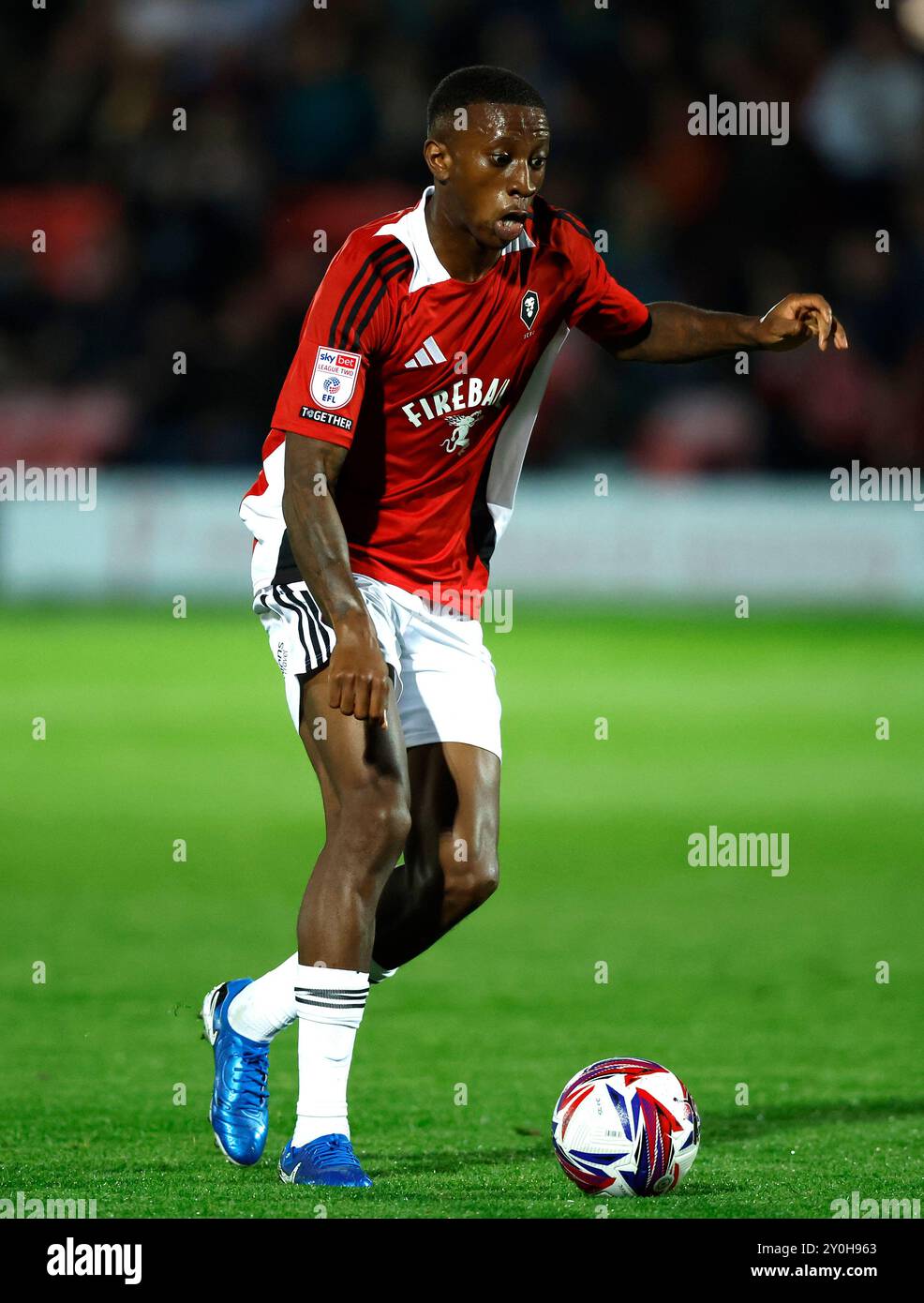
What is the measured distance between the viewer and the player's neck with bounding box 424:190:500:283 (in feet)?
16.4

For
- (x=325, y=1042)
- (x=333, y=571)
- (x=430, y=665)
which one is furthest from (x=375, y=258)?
(x=325, y=1042)

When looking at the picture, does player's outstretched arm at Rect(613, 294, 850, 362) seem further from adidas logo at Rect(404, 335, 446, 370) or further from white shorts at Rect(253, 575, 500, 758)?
white shorts at Rect(253, 575, 500, 758)

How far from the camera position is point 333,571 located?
461 cm

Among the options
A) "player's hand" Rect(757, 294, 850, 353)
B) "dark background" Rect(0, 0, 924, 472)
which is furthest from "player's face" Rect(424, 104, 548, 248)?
"dark background" Rect(0, 0, 924, 472)

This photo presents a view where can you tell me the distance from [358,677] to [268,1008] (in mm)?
1080

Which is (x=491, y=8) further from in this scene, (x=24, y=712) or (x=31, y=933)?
(x=31, y=933)

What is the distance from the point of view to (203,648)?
51.6ft

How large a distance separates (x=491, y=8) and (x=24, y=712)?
11.0 meters

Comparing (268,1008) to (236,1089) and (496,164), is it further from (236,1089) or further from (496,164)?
(496,164)

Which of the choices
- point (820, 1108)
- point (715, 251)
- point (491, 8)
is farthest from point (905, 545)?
point (820, 1108)

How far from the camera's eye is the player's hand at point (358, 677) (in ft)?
14.7

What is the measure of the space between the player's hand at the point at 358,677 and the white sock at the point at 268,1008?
2.87ft

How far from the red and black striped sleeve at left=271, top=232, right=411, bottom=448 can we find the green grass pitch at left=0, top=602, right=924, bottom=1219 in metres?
1.72

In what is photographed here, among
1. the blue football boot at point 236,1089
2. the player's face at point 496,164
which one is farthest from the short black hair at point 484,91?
the blue football boot at point 236,1089
